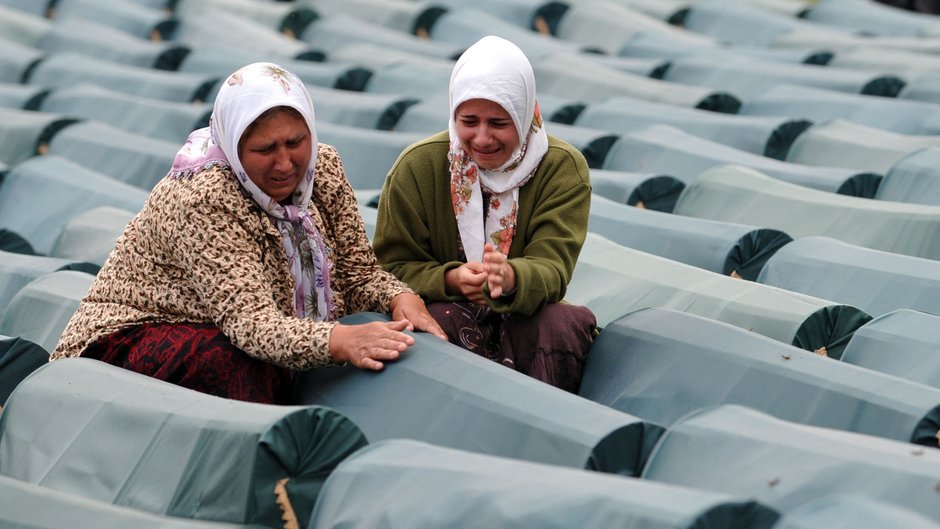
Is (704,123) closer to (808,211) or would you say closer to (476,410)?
(808,211)

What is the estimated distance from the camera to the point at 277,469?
87.1 inches

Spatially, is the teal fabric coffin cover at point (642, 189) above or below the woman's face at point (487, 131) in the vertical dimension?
below

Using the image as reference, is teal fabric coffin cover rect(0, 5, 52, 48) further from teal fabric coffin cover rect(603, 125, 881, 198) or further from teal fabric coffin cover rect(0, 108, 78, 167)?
teal fabric coffin cover rect(603, 125, 881, 198)

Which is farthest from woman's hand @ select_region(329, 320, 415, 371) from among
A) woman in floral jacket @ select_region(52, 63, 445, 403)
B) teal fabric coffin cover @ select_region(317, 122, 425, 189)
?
teal fabric coffin cover @ select_region(317, 122, 425, 189)

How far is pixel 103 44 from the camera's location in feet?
21.0

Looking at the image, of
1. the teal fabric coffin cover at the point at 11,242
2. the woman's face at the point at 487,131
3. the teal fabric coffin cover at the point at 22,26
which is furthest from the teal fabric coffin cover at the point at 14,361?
the teal fabric coffin cover at the point at 22,26

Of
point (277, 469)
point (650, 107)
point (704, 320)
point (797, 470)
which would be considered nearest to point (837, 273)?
point (704, 320)

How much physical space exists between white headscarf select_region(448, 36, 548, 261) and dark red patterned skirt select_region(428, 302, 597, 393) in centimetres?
15

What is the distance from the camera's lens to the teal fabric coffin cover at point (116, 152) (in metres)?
4.76

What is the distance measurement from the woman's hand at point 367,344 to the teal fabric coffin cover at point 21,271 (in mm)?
1258

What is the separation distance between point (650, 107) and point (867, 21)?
2322 mm

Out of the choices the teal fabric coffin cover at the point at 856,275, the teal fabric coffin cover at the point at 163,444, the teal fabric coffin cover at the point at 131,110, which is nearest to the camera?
the teal fabric coffin cover at the point at 163,444

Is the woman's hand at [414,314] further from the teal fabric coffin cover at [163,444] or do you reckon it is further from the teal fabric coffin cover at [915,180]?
the teal fabric coffin cover at [915,180]

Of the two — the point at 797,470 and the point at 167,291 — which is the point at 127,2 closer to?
the point at 167,291
